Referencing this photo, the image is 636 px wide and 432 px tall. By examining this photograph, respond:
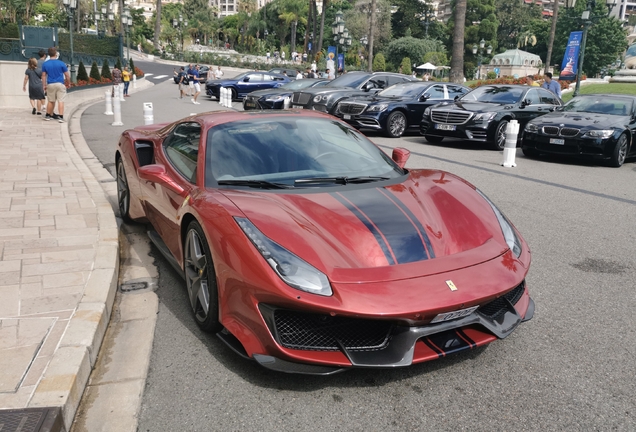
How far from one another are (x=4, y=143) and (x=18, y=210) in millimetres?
6252

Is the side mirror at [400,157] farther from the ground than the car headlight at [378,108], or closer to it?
farther from the ground

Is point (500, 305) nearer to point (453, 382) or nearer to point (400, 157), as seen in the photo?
point (453, 382)

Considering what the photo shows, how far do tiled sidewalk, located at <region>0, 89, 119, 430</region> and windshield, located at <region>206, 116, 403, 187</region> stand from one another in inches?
47.6

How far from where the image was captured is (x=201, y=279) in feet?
12.1

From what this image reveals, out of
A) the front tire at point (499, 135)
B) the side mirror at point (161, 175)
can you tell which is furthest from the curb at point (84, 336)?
the front tire at point (499, 135)

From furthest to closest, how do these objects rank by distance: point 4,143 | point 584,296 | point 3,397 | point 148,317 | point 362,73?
point 362,73 < point 4,143 < point 584,296 < point 148,317 < point 3,397

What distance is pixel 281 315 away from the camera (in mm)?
2945

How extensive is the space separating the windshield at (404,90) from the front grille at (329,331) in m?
14.4

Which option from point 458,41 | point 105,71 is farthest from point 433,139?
point 105,71

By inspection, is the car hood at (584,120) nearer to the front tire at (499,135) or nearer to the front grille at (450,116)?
the front tire at (499,135)

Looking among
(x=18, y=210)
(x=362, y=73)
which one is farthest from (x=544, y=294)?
(x=362, y=73)

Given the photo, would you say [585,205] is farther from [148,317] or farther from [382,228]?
[148,317]

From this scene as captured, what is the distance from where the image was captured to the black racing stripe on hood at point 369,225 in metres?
3.14

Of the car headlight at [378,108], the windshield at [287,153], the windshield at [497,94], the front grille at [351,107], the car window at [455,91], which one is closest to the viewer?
the windshield at [287,153]
